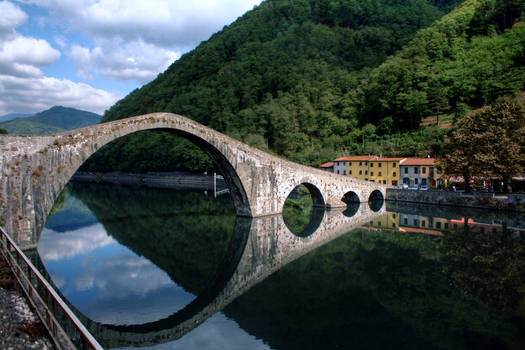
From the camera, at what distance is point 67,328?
8.83 metres

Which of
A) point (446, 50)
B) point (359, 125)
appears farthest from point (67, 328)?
point (446, 50)

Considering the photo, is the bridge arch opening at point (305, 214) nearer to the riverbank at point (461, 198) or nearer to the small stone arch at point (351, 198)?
the small stone arch at point (351, 198)

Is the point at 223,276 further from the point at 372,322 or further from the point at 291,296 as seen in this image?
the point at 372,322

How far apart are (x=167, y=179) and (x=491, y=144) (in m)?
57.8

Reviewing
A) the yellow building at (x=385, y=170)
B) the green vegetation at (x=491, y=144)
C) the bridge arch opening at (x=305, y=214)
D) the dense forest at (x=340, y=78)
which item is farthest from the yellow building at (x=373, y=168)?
the green vegetation at (x=491, y=144)

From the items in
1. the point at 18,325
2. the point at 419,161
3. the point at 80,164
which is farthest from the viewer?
the point at 419,161

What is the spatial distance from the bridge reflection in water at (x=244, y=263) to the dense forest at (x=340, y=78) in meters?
30.7

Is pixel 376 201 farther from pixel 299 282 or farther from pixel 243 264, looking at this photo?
pixel 299 282

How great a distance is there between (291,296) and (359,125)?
60.8m

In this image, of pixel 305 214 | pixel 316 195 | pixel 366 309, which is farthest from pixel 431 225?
pixel 366 309

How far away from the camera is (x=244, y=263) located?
16.3m

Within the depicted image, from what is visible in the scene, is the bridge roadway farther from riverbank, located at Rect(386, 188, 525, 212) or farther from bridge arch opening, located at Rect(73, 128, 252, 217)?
riverbank, located at Rect(386, 188, 525, 212)

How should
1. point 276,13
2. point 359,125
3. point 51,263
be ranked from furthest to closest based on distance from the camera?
point 276,13 → point 359,125 → point 51,263

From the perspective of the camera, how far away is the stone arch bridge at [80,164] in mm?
15211
